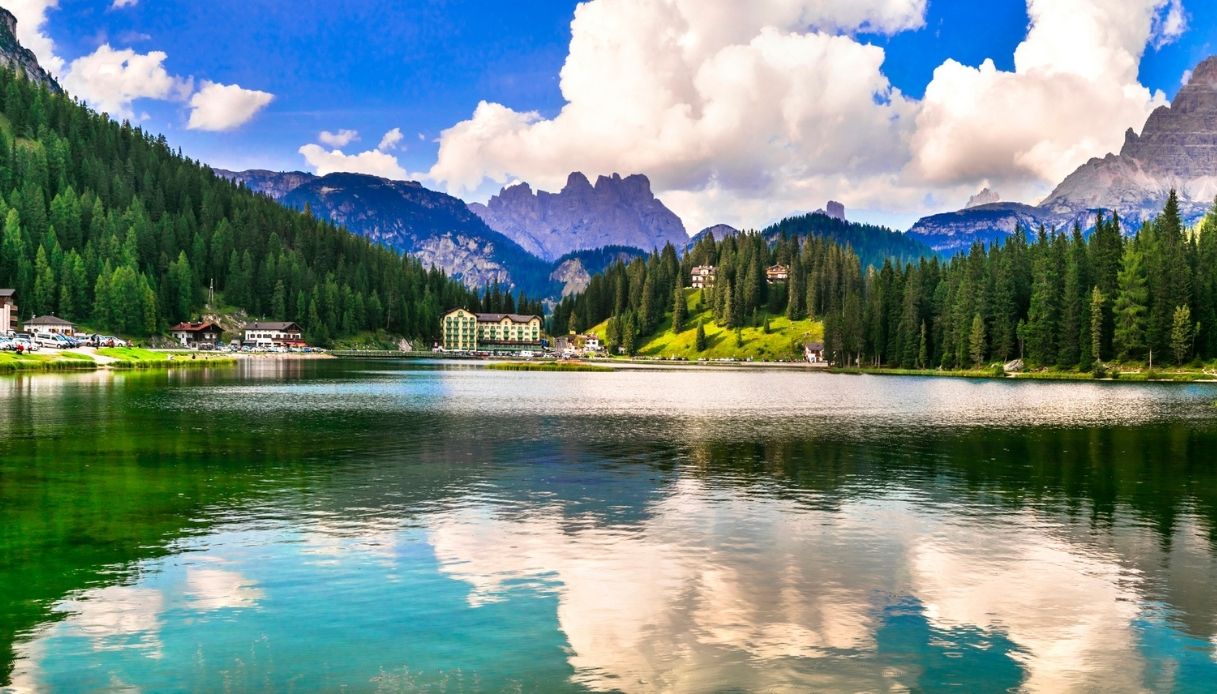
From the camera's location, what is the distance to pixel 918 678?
667 inches

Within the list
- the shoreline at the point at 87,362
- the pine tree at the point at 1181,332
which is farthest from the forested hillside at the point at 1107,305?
the shoreline at the point at 87,362

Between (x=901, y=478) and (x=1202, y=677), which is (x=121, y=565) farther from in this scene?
(x=901, y=478)

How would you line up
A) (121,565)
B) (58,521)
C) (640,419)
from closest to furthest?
(121,565) < (58,521) < (640,419)

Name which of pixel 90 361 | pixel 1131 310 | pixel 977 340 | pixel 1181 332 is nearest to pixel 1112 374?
pixel 1131 310

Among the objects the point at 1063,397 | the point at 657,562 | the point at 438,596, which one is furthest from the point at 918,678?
the point at 1063,397

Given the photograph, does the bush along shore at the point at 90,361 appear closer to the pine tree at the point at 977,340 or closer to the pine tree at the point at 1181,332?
the pine tree at the point at 977,340

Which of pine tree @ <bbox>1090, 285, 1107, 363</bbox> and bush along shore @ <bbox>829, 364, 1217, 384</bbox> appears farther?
pine tree @ <bbox>1090, 285, 1107, 363</bbox>

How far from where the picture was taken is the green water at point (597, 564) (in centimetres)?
1744

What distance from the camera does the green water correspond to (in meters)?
17.4

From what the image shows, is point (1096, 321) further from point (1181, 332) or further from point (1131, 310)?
point (1181, 332)

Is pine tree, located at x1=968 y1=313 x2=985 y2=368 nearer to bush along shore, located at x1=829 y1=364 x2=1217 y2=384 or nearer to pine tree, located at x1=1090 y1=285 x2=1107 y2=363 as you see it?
bush along shore, located at x1=829 y1=364 x2=1217 y2=384

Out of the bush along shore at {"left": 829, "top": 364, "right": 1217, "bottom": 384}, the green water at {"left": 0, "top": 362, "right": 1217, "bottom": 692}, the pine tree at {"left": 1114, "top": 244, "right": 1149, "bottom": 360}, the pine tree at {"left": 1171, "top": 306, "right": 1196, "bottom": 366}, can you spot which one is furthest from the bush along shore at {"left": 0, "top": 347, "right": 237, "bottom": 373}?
the pine tree at {"left": 1171, "top": 306, "right": 1196, "bottom": 366}

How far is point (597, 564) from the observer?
25234mm

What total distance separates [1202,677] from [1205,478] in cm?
3210
